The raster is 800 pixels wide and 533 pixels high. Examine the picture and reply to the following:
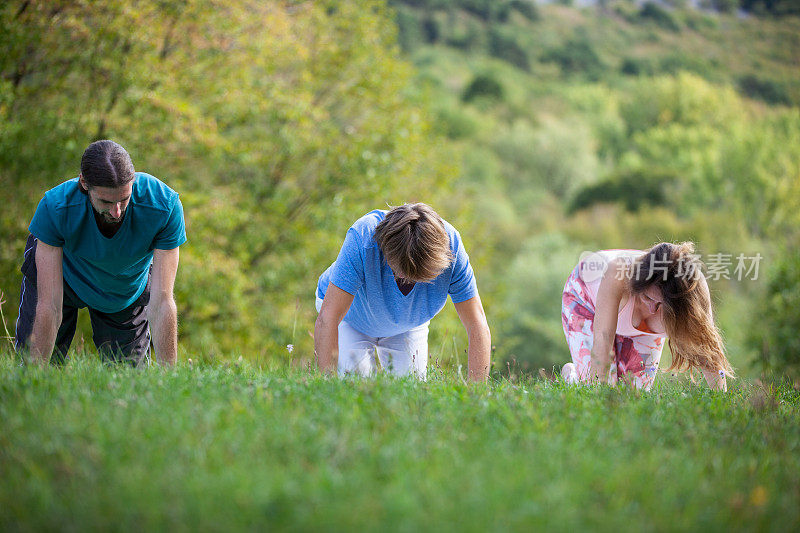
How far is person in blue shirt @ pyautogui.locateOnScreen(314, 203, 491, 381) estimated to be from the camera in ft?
13.5

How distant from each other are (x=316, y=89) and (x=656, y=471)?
15.7 metres

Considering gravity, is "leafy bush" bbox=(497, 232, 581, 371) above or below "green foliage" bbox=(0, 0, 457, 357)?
below

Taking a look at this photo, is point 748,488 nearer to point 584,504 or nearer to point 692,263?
point 584,504

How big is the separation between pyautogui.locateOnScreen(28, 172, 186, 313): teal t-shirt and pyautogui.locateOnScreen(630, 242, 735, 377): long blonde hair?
10.7ft

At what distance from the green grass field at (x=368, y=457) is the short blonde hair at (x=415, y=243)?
0.70m

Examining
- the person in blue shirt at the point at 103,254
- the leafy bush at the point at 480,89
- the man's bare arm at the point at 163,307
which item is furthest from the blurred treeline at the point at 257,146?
the leafy bush at the point at 480,89

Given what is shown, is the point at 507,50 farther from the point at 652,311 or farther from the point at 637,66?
the point at 652,311

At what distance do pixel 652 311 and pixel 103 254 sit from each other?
3.95 metres

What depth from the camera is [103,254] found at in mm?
4582

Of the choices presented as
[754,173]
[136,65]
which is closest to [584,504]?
[136,65]

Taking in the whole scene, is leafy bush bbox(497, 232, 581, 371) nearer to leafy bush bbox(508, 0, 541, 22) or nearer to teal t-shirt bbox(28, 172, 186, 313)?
teal t-shirt bbox(28, 172, 186, 313)

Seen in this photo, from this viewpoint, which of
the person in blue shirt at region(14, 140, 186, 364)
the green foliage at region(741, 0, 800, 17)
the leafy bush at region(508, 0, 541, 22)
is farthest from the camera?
the leafy bush at region(508, 0, 541, 22)

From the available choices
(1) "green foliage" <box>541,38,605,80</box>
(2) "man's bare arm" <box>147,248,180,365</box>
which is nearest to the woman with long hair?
(2) "man's bare arm" <box>147,248,180,365</box>

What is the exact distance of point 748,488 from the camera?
8.76ft
